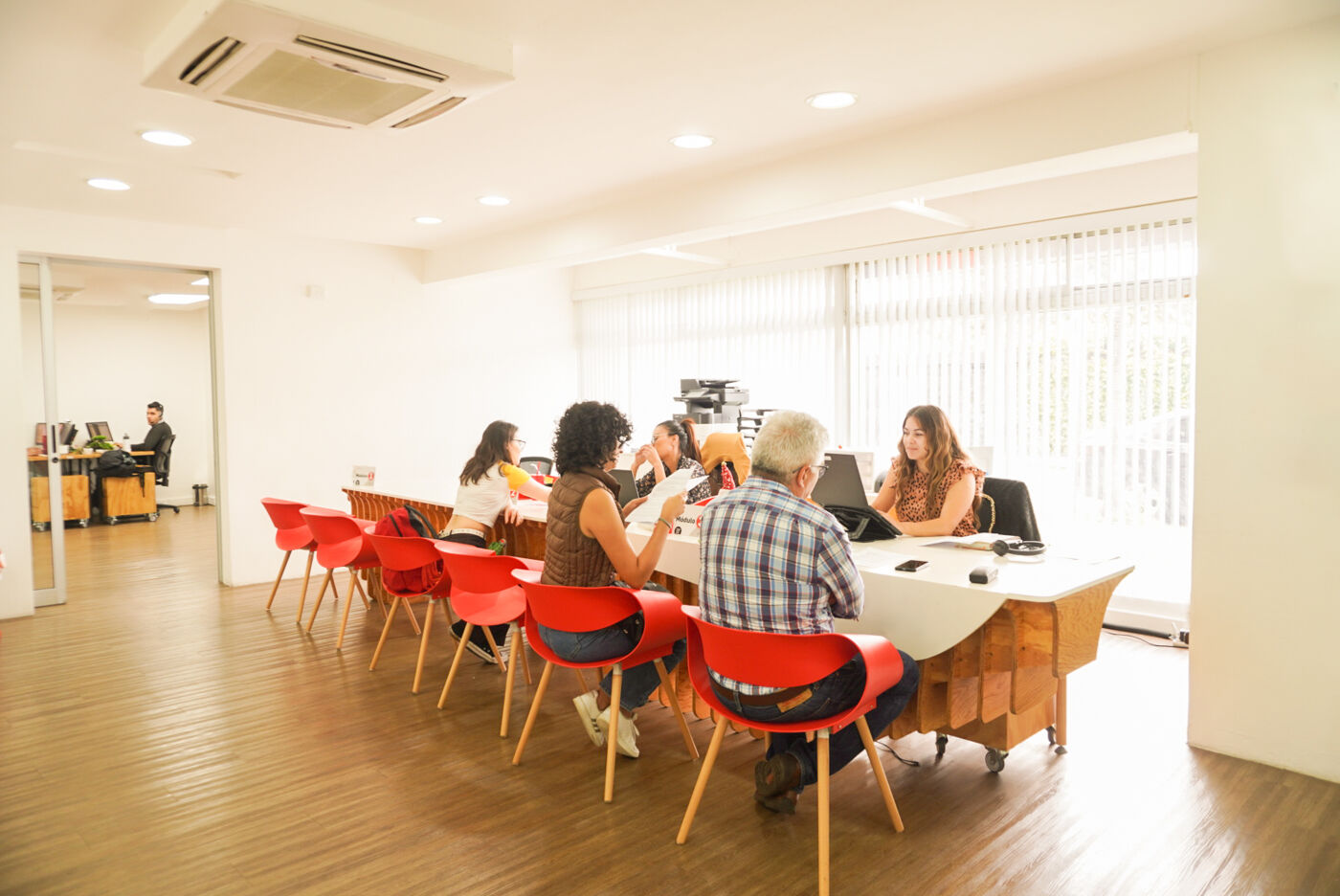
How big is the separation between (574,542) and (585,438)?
0.42 meters

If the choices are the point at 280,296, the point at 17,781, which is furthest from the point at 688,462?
the point at 280,296

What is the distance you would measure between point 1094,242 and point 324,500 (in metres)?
6.38

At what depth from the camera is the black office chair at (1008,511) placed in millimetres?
4250

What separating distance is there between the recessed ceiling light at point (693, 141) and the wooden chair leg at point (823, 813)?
3.14 metres

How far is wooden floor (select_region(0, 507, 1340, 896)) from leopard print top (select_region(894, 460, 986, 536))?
1.00m

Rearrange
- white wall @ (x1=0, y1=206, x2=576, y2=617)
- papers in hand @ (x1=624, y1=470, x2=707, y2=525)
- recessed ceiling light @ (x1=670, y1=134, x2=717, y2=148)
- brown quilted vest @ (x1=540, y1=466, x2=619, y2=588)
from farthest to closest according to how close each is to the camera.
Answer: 1. white wall @ (x1=0, y1=206, x2=576, y2=617)
2. recessed ceiling light @ (x1=670, y1=134, x2=717, y2=148)
3. brown quilted vest @ (x1=540, y1=466, x2=619, y2=588)
4. papers in hand @ (x1=624, y1=470, x2=707, y2=525)

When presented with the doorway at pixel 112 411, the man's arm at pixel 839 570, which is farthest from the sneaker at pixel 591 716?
the doorway at pixel 112 411

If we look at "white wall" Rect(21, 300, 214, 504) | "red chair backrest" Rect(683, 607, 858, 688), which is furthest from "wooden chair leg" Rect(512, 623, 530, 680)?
"white wall" Rect(21, 300, 214, 504)

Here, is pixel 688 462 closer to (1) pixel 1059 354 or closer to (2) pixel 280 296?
(1) pixel 1059 354

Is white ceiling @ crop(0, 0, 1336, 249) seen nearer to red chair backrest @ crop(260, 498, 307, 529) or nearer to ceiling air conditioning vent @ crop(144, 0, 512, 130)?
ceiling air conditioning vent @ crop(144, 0, 512, 130)

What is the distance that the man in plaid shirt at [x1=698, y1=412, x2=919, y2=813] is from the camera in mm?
2660

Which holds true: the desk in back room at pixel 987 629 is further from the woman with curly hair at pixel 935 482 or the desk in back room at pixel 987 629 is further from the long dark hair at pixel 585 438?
the long dark hair at pixel 585 438

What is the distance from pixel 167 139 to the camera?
177 inches

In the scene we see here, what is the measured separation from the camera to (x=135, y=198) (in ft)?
19.2
